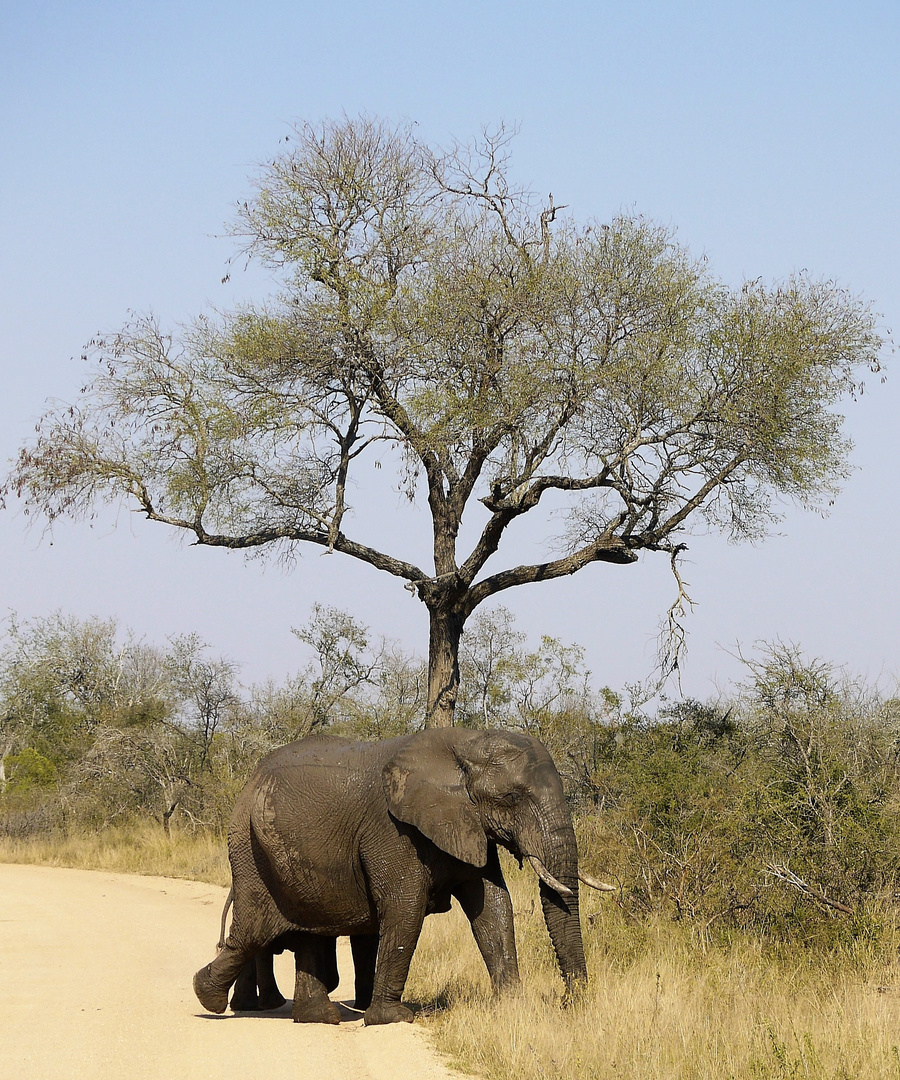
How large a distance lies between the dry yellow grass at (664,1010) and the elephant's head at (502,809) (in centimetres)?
66

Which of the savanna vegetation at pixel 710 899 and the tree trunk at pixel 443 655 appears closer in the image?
the savanna vegetation at pixel 710 899

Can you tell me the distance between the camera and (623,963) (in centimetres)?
1023

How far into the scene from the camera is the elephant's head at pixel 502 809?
8.78 metres

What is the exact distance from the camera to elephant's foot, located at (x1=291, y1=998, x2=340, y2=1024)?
928 centimetres

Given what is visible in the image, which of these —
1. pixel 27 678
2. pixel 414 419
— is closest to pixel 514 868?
pixel 414 419

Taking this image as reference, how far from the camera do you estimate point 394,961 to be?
29.4 ft

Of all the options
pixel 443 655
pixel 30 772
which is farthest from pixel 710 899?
pixel 30 772

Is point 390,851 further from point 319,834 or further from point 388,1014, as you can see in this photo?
point 388,1014

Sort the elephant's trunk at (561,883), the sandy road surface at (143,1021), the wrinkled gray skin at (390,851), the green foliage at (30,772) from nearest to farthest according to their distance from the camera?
the sandy road surface at (143,1021) → the elephant's trunk at (561,883) → the wrinkled gray skin at (390,851) → the green foliage at (30,772)

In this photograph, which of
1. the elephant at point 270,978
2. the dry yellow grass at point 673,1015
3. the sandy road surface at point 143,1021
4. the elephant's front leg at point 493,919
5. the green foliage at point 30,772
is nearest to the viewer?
the dry yellow grass at point 673,1015

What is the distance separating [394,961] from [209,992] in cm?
164

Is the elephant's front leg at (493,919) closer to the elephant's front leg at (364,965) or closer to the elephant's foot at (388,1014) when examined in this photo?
the elephant's foot at (388,1014)

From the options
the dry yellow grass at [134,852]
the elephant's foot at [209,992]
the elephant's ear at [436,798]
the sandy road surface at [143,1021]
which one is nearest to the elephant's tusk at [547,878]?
the elephant's ear at [436,798]

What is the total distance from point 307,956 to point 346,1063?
1824 millimetres
